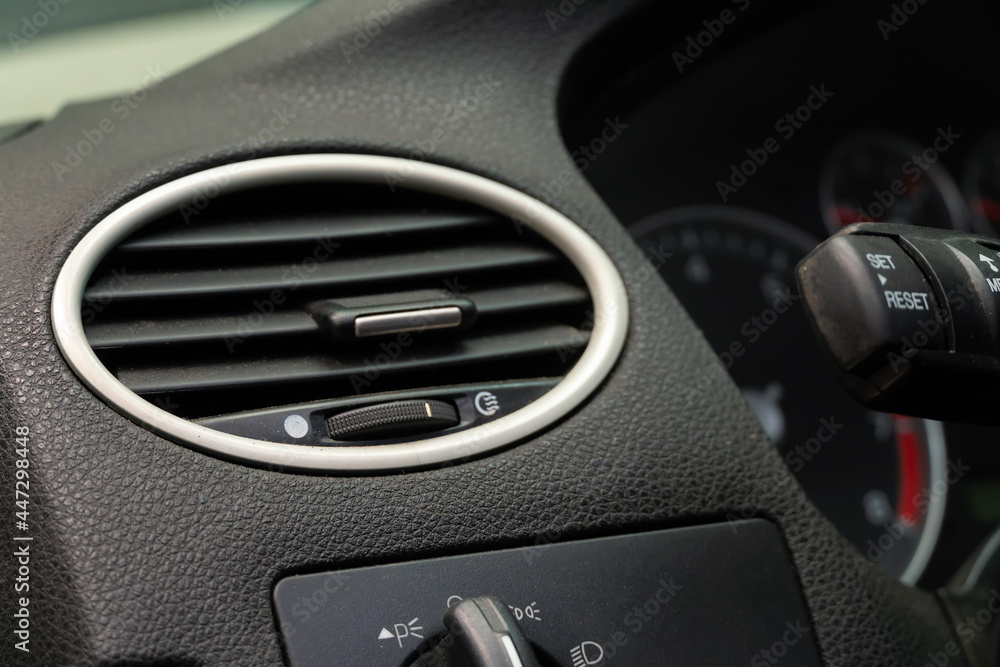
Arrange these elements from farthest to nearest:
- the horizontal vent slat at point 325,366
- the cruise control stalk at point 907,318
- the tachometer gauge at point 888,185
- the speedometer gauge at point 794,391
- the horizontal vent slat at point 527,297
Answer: the tachometer gauge at point 888,185, the speedometer gauge at point 794,391, the horizontal vent slat at point 527,297, the horizontal vent slat at point 325,366, the cruise control stalk at point 907,318

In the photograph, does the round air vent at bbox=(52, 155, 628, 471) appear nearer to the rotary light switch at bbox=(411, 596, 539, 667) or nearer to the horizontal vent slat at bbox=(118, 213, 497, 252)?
the horizontal vent slat at bbox=(118, 213, 497, 252)

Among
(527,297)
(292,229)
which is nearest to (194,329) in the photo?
(292,229)

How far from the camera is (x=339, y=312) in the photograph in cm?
67

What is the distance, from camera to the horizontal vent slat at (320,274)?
0.67 m

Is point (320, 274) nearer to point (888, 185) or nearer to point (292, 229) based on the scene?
point (292, 229)

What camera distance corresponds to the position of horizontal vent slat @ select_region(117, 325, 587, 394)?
0.65 metres

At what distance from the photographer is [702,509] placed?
71cm

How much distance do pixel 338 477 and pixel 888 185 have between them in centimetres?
94

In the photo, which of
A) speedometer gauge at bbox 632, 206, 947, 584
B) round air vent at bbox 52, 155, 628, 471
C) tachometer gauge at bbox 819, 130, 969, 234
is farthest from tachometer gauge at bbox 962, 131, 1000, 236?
round air vent at bbox 52, 155, 628, 471

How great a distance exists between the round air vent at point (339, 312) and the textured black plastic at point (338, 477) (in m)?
0.02

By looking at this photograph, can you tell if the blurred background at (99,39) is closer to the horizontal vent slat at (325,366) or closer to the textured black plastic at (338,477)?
the textured black plastic at (338,477)

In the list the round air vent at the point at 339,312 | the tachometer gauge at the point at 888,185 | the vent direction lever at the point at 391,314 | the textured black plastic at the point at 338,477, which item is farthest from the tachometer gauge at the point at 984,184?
the vent direction lever at the point at 391,314

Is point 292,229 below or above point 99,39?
below

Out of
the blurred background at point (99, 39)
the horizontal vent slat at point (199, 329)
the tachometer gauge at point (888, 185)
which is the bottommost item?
the tachometer gauge at point (888, 185)
